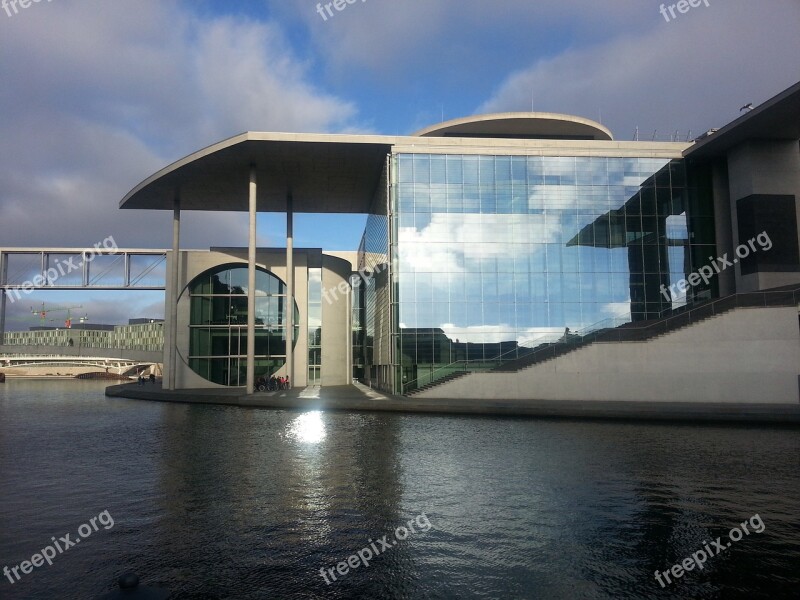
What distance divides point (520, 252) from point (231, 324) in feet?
73.0

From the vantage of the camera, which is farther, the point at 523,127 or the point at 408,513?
the point at 523,127

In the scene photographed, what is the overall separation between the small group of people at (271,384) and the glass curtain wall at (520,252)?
1104 centimetres

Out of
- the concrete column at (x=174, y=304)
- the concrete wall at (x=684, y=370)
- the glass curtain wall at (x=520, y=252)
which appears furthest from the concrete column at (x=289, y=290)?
the concrete wall at (x=684, y=370)

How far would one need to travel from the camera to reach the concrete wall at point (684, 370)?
28.5m

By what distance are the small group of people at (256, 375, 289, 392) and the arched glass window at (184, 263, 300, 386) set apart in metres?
2.18

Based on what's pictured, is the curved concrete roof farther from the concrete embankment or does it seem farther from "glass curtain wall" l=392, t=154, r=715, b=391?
the concrete embankment

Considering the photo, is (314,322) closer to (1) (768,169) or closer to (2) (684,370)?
(2) (684,370)

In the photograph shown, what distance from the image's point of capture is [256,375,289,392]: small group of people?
4150 cm

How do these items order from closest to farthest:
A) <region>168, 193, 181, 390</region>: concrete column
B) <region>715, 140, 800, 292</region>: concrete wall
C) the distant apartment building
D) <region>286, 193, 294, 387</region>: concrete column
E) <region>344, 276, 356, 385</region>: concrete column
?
1. <region>715, 140, 800, 292</region>: concrete wall
2. <region>286, 193, 294, 387</region>: concrete column
3. <region>168, 193, 181, 390</region>: concrete column
4. <region>344, 276, 356, 385</region>: concrete column
5. the distant apartment building

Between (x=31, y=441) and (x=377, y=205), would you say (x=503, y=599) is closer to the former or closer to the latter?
(x=31, y=441)

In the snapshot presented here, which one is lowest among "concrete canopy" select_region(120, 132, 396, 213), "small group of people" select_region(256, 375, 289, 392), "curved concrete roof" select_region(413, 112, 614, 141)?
"small group of people" select_region(256, 375, 289, 392)

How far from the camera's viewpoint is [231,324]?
4525 centimetres

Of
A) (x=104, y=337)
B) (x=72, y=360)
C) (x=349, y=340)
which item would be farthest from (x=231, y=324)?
(x=104, y=337)

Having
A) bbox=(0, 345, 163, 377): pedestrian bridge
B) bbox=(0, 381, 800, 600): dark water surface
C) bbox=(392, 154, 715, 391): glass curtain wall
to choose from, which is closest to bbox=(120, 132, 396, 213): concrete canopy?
bbox=(392, 154, 715, 391): glass curtain wall
